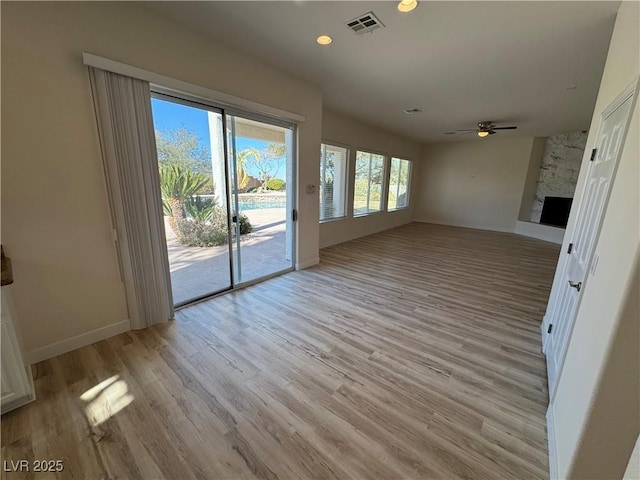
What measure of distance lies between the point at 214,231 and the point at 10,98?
6.03 feet

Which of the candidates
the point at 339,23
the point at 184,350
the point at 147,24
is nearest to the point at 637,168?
the point at 339,23

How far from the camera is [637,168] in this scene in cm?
109

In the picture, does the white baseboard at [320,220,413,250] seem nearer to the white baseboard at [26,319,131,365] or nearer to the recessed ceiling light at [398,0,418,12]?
the white baseboard at [26,319,131,365]

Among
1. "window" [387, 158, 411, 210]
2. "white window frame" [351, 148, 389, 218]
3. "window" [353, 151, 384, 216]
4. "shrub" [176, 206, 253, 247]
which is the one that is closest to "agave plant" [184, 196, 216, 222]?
"shrub" [176, 206, 253, 247]

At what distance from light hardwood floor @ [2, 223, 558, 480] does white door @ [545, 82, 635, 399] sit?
0.99 ft

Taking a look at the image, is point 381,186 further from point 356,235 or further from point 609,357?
point 609,357

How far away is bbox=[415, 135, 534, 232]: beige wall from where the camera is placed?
24.6 feet

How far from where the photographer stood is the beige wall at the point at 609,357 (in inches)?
38.4

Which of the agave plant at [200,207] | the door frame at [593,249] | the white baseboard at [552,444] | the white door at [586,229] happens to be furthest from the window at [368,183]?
the white baseboard at [552,444]

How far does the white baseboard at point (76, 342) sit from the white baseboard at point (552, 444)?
10.7 feet

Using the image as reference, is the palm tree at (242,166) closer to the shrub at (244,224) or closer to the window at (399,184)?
the shrub at (244,224)

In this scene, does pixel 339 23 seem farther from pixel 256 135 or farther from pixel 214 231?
pixel 214 231

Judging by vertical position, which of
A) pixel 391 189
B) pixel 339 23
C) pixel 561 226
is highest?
pixel 339 23

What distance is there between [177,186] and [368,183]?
5.15 meters
